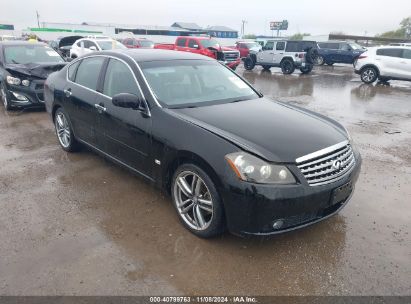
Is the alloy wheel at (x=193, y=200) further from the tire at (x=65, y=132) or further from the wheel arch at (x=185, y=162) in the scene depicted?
the tire at (x=65, y=132)

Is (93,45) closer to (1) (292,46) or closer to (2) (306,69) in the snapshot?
(1) (292,46)

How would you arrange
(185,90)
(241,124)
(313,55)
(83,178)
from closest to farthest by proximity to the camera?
(241,124), (185,90), (83,178), (313,55)

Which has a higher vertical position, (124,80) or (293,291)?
(124,80)

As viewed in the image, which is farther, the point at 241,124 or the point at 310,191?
the point at 241,124

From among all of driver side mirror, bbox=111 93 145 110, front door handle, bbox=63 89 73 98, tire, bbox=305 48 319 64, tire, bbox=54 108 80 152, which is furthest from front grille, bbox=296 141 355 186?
tire, bbox=305 48 319 64

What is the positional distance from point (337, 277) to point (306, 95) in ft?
33.8

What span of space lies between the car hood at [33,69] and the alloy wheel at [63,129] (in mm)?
3014

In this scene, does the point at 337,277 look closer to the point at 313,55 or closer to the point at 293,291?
the point at 293,291

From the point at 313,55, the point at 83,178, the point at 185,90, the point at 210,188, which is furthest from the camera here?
the point at 313,55

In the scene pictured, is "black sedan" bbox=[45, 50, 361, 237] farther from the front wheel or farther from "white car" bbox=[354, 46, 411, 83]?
the front wheel

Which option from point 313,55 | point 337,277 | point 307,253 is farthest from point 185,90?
point 313,55

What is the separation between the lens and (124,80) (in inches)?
160

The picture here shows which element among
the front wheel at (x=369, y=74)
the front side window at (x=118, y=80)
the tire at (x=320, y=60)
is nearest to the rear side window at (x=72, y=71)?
the front side window at (x=118, y=80)

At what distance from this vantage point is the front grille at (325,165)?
289 centimetres
